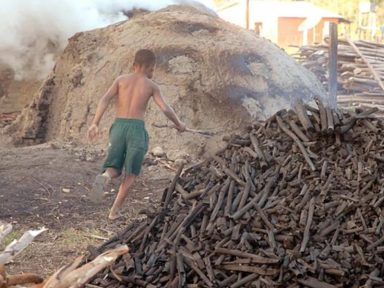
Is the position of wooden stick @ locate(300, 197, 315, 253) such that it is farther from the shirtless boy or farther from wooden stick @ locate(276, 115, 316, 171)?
the shirtless boy

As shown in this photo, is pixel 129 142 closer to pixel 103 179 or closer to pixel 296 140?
pixel 103 179

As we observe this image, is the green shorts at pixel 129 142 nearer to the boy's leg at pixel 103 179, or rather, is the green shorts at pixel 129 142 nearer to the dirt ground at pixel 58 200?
the boy's leg at pixel 103 179

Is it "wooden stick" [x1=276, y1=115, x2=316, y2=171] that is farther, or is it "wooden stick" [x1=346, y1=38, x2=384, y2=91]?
"wooden stick" [x1=346, y1=38, x2=384, y2=91]

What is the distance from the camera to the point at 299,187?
4855 millimetres

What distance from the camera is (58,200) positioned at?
325 inches

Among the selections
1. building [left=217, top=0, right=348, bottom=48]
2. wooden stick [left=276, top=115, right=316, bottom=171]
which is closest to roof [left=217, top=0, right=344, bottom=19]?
building [left=217, top=0, right=348, bottom=48]

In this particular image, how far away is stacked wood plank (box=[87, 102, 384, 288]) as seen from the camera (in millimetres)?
4254

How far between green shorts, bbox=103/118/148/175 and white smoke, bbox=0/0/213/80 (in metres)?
7.20

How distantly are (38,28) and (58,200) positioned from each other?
22.4 ft

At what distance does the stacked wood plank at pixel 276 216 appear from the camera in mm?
4254

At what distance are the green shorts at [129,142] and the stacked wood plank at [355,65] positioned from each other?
8904 mm

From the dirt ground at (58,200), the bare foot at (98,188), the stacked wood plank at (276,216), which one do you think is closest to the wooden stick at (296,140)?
the stacked wood plank at (276,216)

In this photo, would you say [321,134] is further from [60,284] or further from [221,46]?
[221,46]

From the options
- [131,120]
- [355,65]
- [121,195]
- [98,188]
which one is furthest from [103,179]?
[355,65]
